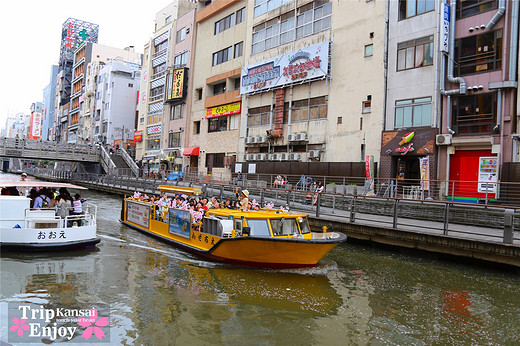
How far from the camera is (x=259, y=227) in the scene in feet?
42.5

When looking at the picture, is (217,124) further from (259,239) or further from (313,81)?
(259,239)

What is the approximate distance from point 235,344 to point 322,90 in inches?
1100

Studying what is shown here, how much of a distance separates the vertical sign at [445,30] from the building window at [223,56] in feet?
84.0

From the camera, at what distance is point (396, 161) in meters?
26.9

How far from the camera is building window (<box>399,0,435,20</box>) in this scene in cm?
2569

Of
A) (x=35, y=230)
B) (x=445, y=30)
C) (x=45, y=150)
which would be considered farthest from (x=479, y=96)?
(x=45, y=150)

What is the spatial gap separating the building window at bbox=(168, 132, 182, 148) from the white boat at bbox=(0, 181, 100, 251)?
38586mm

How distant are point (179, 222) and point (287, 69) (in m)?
22.4

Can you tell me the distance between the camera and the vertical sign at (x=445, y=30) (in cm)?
2381

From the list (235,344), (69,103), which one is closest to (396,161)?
(235,344)

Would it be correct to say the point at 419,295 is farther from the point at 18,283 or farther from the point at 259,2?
the point at 259,2

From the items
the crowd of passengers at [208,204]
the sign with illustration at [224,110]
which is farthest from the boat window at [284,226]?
the sign with illustration at [224,110]

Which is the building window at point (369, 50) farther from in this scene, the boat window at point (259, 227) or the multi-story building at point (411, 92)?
the boat window at point (259, 227)

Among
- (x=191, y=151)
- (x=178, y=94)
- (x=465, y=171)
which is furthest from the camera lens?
(x=178, y=94)
